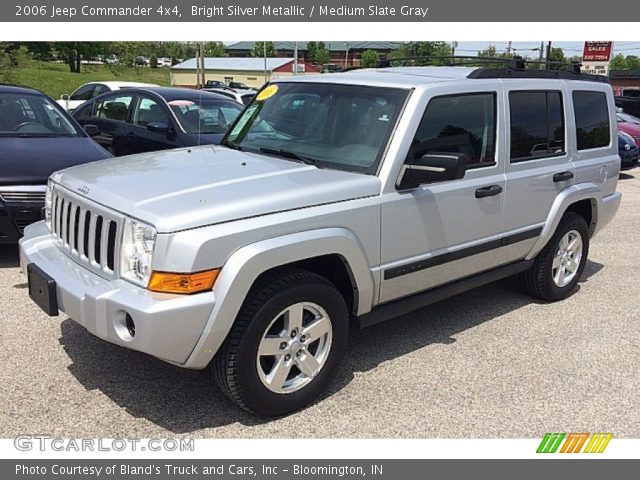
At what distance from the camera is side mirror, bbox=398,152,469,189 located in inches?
142

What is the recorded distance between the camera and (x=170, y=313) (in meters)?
2.86

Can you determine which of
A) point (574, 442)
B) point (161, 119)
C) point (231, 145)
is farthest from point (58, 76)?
point (574, 442)

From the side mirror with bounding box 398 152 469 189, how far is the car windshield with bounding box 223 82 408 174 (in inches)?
8.1

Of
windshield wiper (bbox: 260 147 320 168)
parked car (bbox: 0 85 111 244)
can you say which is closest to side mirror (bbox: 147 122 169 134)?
parked car (bbox: 0 85 111 244)

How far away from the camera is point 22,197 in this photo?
548 centimetres

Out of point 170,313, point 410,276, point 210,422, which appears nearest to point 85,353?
point 210,422

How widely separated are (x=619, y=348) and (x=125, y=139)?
687cm

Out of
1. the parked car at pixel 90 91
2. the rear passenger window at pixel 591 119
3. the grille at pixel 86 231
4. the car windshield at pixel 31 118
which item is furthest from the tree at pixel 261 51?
the grille at pixel 86 231

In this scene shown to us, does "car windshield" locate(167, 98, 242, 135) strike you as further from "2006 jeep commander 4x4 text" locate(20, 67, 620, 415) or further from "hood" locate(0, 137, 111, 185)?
"2006 jeep commander 4x4 text" locate(20, 67, 620, 415)

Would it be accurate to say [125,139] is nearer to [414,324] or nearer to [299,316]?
[414,324]

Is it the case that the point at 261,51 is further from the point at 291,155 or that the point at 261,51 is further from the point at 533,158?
the point at 291,155

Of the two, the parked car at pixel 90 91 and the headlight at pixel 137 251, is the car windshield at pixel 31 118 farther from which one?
the parked car at pixel 90 91

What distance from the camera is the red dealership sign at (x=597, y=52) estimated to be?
1648 centimetres

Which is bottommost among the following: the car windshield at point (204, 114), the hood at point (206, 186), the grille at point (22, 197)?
the grille at point (22, 197)
